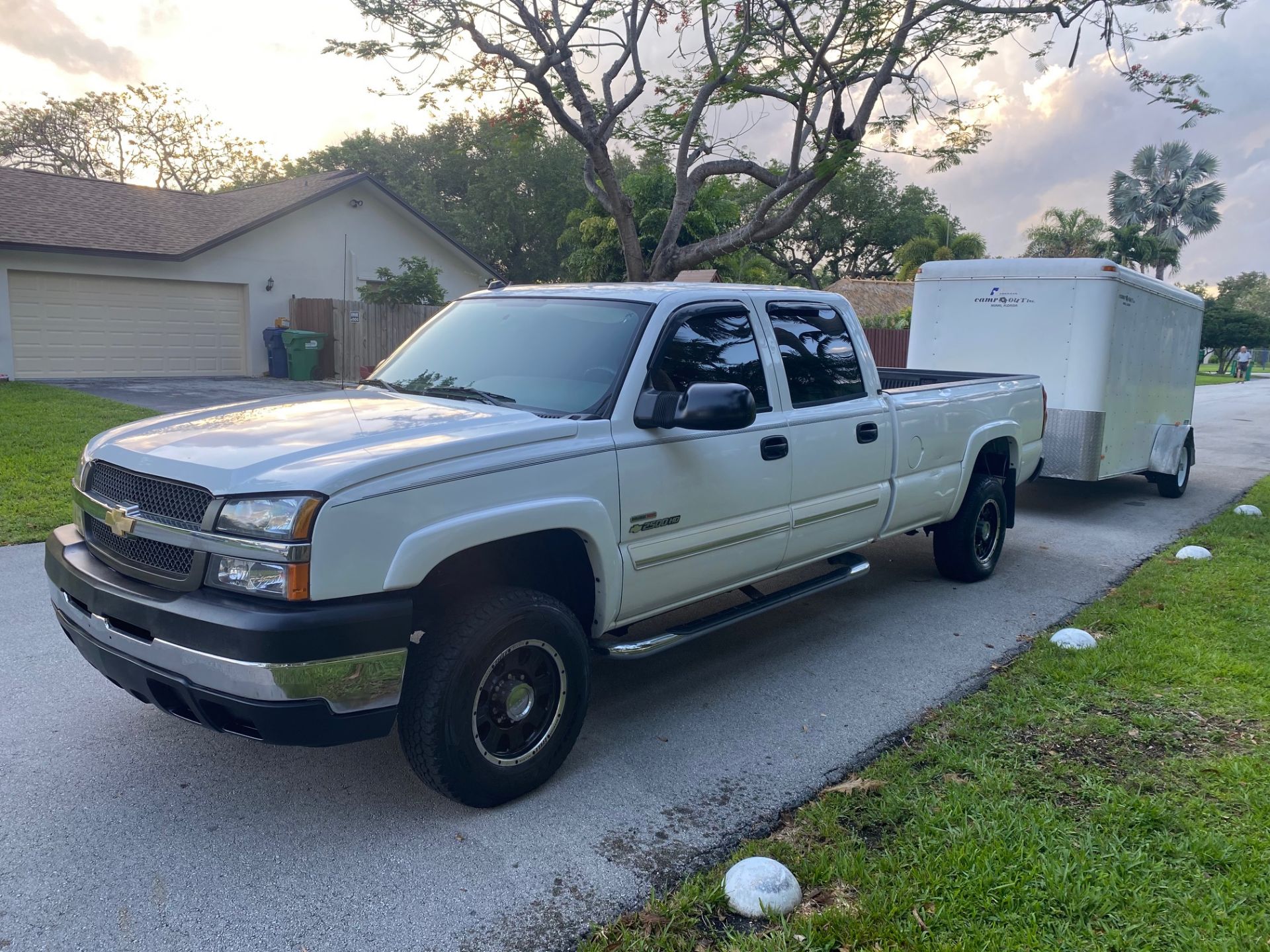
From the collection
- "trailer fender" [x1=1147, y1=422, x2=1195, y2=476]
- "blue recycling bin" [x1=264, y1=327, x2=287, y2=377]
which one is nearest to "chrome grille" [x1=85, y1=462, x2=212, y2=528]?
"trailer fender" [x1=1147, y1=422, x2=1195, y2=476]

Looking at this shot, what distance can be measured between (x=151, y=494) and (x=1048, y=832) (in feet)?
11.3

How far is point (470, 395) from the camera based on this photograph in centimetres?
432

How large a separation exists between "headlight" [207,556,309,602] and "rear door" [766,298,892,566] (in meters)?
2.69

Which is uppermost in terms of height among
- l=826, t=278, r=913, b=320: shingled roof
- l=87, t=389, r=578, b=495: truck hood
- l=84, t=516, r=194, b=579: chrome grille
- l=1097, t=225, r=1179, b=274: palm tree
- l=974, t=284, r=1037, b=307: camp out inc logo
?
l=1097, t=225, r=1179, b=274: palm tree

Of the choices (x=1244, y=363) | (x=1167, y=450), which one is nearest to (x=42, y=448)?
(x=1167, y=450)

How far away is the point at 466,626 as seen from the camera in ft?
11.1

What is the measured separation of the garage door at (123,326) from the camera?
Result: 63.9 ft

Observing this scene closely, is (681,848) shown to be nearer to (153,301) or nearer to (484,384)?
(484,384)

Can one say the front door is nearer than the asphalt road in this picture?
No

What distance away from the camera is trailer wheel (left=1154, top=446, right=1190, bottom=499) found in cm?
A: 1098

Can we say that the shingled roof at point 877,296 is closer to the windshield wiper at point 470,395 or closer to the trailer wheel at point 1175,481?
the trailer wheel at point 1175,481

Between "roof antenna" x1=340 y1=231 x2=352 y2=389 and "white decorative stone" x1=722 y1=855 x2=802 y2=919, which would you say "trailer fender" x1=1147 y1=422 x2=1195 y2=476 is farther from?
"roof antenna" x1=340 y1=231 x2=352 y2=389

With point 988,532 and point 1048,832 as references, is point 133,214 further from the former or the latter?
point 1048,832

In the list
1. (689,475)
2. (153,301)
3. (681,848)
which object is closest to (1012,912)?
(681,848)
